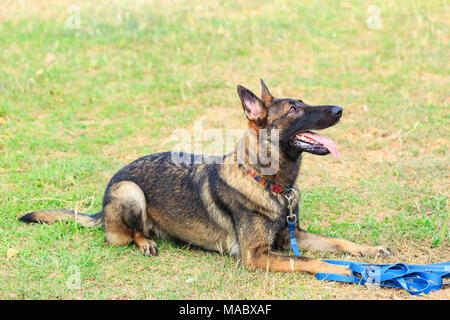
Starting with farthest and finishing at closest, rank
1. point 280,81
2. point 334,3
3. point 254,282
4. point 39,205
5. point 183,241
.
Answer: point 334,3, point 280,81, point 39,205, point 183,241, point 254,282

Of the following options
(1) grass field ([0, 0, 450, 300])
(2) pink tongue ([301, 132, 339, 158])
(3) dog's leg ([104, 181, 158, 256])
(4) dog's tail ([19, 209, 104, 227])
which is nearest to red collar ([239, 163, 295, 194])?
(2) pink tongue ([301, 132, 339, 158])

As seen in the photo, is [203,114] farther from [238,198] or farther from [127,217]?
[238,198]

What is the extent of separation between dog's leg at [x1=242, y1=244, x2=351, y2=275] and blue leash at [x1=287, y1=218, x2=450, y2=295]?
0.06 meters

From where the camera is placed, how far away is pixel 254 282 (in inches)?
169

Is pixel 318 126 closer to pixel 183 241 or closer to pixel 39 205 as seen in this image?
pixel 183 241

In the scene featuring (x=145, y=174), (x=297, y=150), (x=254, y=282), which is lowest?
(x=254, y=282)

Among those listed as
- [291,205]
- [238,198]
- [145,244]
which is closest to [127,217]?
[145,244]

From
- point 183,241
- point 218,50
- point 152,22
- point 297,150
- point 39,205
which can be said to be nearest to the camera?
point 297,150

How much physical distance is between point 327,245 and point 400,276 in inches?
33.8

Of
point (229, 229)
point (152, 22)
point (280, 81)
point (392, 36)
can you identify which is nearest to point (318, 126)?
point (229, 229)

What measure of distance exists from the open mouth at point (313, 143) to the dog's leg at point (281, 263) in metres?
0.92

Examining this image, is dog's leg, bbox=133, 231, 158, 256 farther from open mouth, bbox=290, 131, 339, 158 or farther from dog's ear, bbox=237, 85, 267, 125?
open mouth, bbox=290, 131, 339, 158

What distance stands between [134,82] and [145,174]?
4.47 metres

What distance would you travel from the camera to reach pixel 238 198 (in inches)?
184
